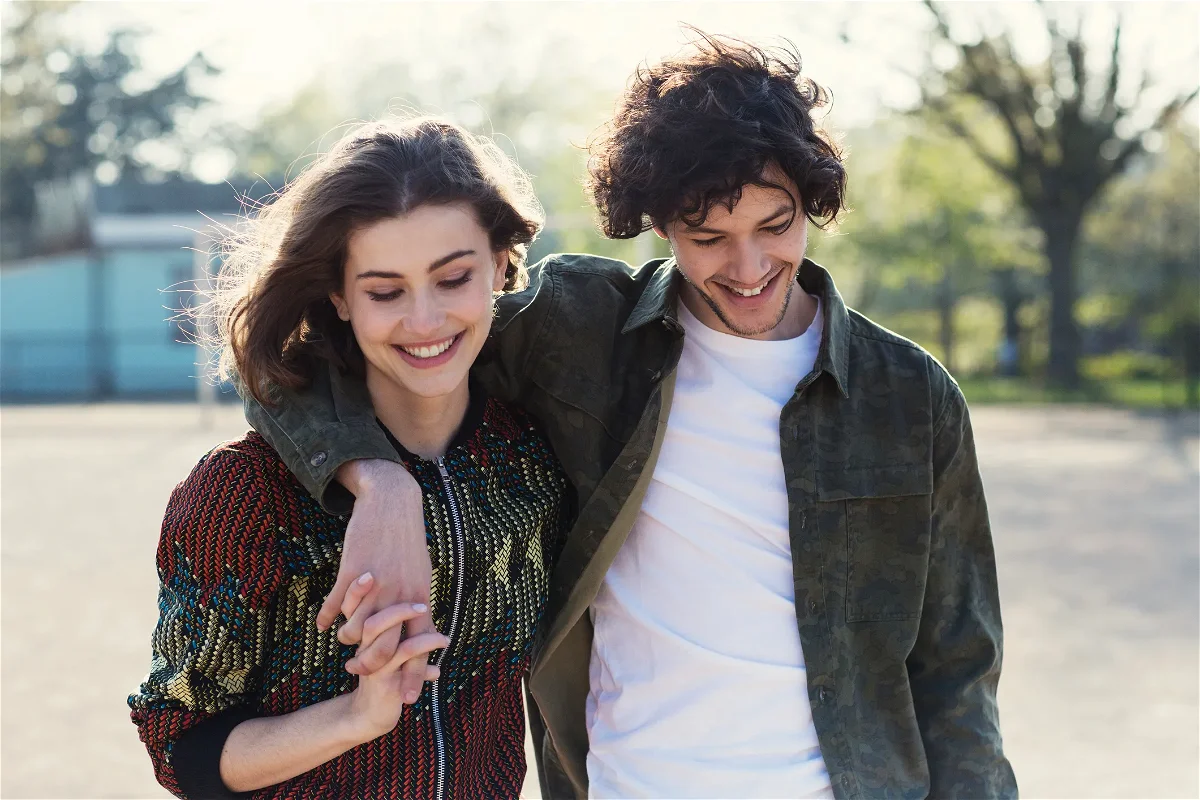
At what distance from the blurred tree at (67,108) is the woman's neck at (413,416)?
38.0 metres

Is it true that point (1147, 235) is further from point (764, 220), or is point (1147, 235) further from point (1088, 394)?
point (764, 220)

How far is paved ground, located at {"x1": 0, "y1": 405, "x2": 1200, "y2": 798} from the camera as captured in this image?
510 cm

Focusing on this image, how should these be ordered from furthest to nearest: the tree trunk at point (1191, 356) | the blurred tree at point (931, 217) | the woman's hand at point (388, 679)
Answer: the blurred tree at point (931, 217)
the tree trunk at point (1191, 356)
the woman's hand at point (388, 679)

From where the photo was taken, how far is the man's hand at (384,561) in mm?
1885

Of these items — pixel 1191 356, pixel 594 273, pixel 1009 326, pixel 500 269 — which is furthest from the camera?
pixel 1009 326

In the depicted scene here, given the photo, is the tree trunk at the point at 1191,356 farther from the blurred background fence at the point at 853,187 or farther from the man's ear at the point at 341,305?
the man's ear at the point at 341,305

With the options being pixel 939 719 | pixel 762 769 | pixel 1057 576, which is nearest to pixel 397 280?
pixel 762 769

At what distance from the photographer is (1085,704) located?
19.0 ft

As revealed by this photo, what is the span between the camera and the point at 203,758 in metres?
2.06

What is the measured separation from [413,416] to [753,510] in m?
0.74

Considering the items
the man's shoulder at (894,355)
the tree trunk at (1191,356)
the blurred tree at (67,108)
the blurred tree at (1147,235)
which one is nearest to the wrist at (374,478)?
the man's shoulder at (894,355)

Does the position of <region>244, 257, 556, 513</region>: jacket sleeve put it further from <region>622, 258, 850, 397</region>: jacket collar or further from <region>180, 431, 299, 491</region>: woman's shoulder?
<region>622, 258, 850, 397</region>: jacket collar

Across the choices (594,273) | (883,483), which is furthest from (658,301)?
(883,483)

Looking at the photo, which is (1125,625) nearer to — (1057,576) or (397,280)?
(1057,576)
